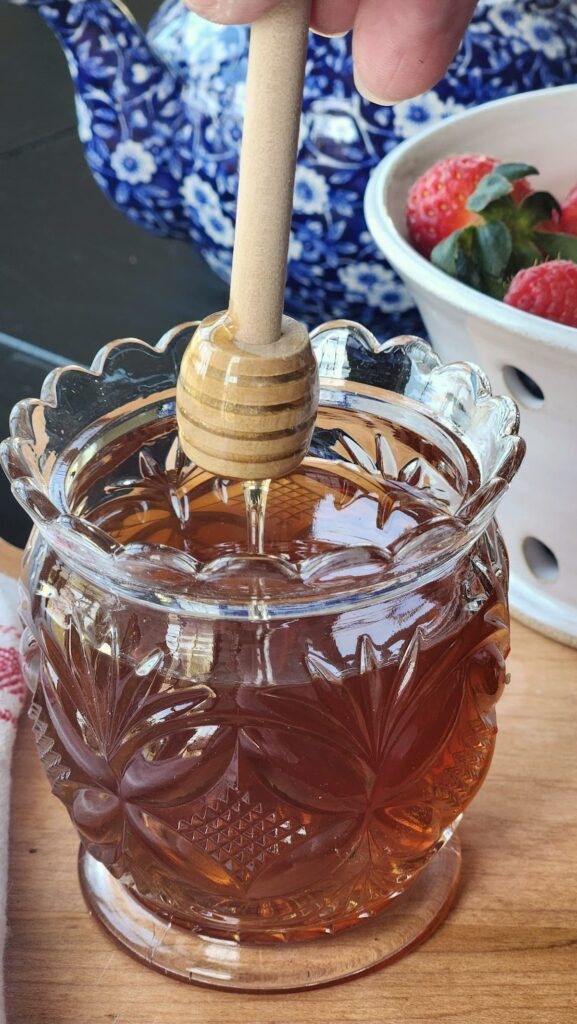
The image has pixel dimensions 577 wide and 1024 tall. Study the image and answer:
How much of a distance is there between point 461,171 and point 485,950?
0.41 m

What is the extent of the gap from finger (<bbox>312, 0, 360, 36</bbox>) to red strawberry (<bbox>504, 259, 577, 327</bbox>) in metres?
0.22

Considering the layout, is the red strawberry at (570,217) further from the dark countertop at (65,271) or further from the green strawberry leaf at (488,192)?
the dark countertop at (65,271)

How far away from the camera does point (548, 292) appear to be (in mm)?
592

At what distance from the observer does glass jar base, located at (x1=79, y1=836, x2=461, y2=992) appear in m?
0.44

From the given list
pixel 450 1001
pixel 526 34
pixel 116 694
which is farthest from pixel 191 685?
pixel 526 34

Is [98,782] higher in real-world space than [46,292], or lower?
higher

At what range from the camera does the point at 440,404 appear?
0.49 m

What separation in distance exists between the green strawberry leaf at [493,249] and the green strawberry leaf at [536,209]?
1.1 inches

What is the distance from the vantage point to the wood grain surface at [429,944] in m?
0.43

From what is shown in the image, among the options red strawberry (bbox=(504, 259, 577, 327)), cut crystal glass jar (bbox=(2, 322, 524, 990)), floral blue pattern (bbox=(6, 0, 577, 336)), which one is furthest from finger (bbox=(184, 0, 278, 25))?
floral blue pattern (bbox=(6, 0, 577, 336))

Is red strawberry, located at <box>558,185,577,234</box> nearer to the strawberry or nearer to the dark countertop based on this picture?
the strawberry

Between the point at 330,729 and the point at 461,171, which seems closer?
the point at 330,729

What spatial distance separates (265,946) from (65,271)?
2.21 ft

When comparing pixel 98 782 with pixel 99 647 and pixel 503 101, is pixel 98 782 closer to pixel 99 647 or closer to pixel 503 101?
pixel 99 647
